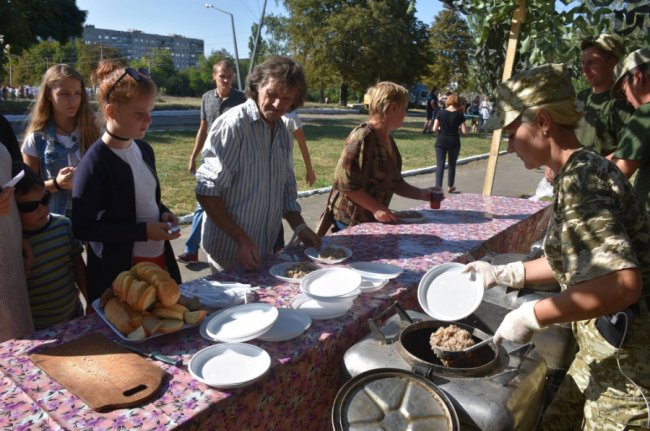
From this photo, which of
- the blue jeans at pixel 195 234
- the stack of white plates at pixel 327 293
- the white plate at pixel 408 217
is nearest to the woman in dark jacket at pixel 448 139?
the blue jeans at pixel 195 234

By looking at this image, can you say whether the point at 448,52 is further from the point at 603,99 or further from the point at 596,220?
the point at 596,220

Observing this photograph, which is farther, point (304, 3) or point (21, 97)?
point (21, 97)

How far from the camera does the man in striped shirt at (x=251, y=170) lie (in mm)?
2307

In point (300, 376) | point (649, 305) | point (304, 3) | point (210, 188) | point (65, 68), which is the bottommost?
point (300, 376)

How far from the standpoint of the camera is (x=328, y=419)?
182cm

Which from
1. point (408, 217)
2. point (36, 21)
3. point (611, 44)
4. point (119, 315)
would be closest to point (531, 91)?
point (119, 315)

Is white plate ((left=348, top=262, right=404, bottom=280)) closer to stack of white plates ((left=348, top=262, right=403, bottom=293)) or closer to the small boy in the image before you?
stack of white plates ((left=348, top=262, right=403, bottom=293))

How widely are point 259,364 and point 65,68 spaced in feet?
→ 8.26

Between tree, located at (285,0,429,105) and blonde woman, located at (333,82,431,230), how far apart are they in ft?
107

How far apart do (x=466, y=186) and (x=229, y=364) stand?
9.44 meters

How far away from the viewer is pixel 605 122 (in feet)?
12.3

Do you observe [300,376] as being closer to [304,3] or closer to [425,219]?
[425,219]

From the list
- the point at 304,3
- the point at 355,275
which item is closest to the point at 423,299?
the point at 355,275

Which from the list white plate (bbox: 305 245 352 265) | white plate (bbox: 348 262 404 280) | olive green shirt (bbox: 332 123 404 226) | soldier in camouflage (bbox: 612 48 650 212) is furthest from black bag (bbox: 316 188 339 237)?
soldier in camouflage (bbox: 612 48 650 212)
